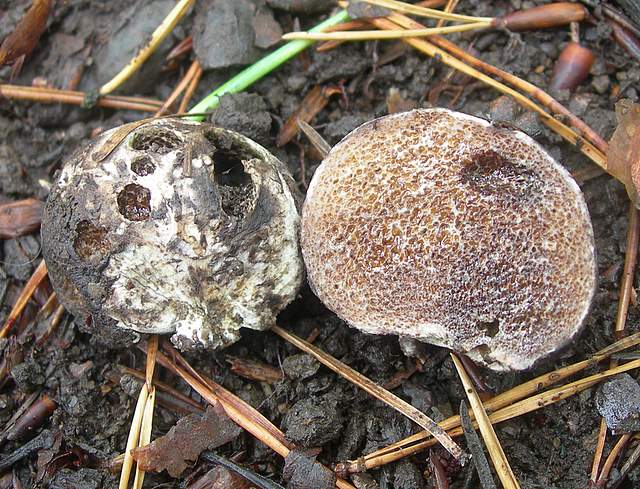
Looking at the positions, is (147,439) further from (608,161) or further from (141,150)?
(608,161)

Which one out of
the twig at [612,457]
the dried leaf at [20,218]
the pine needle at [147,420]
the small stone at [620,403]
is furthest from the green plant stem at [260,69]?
the twig at [612,457]

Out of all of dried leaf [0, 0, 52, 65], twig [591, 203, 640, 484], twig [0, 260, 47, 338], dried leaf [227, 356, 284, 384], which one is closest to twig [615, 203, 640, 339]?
twig [591, 203, 640, 484]

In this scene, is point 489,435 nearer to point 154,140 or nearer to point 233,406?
point 233,406

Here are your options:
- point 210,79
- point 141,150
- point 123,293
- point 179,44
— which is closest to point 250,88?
point 210,79

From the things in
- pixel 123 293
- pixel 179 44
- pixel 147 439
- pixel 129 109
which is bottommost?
pixel 147 439

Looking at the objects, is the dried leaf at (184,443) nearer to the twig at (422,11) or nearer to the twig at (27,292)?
the twig at (27,292)

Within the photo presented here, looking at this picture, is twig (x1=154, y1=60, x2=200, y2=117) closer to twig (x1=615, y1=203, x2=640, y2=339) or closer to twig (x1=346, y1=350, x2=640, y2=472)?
twig (x1=346, y1=350, x2=640, y2=472)
